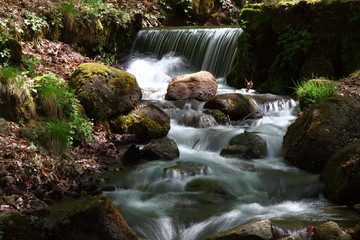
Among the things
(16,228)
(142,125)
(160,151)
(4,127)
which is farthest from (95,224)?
(142,125)

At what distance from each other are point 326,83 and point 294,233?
5009mm

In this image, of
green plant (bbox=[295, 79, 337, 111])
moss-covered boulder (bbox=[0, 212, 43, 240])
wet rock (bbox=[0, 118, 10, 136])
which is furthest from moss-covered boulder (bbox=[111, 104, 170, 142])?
moss-covered boulder (bbox=[0, 212, 43, 240])

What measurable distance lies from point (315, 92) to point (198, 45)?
681 cm

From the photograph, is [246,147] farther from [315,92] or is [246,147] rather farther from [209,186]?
[315,92]

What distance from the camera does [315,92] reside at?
8.27 metres

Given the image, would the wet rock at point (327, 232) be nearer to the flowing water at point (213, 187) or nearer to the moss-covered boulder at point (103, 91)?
the flowing water at point (213, 187)

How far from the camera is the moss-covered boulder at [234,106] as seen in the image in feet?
30.6

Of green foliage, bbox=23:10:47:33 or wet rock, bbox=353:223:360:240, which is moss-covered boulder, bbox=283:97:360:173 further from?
green foliage, bbox=23:10:47:33

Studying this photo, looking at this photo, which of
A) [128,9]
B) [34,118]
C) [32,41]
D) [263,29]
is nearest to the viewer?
→ [34,118]

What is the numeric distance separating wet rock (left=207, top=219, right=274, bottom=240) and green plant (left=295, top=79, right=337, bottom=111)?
15.1 feet

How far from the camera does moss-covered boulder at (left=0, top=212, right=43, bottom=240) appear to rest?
4000mm

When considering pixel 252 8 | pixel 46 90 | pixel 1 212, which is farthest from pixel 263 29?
pixel 1 212

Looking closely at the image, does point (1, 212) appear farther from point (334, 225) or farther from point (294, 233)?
point (334, 225)

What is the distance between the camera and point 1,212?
4.27 m
